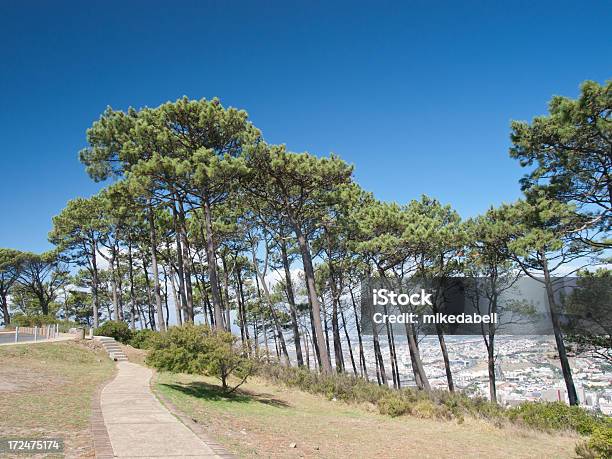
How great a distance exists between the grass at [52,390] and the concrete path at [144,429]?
1.27 feet

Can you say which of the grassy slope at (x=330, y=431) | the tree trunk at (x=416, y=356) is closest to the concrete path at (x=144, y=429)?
the grassy slope at (x=330, y=431)

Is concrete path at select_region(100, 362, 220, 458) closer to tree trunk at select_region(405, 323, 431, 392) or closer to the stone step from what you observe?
the stone step

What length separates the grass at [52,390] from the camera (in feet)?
20.6

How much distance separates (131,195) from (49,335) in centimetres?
1140

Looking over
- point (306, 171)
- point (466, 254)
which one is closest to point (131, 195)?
point (306, 171)

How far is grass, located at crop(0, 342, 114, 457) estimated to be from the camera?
6289 millimetres

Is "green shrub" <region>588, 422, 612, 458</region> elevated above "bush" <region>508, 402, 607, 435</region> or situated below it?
above

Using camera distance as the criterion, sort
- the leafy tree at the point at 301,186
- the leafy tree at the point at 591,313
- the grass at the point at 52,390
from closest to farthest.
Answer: the grass at the point at 52,390 → the leafy tree at the point at 591,313 → the leafy tree at the point at 301,186

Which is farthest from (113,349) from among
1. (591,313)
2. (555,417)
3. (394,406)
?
(591,313)

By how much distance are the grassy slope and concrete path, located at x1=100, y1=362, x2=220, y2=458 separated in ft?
1.86

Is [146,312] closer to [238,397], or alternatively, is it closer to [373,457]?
[238,397]

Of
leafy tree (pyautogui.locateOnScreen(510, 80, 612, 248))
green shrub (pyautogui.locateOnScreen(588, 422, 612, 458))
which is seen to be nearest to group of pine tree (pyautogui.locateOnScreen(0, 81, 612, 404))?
leafy tree (pyautogui.locateOnScreen(510, 80, 612, 248))

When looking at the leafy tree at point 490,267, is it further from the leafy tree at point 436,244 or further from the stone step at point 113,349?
the stone step at point 113,349

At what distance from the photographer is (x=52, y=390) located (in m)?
9.91
